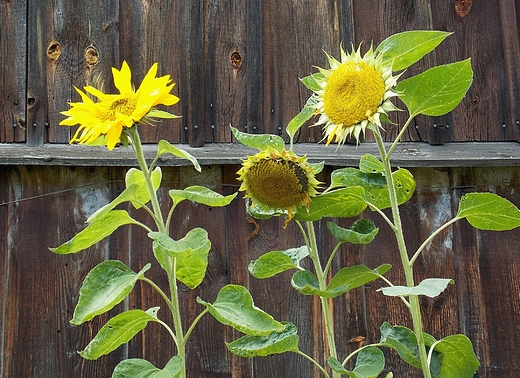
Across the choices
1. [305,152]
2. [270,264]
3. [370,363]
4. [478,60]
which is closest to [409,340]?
[370,363]

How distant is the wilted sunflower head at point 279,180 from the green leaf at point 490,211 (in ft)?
0.91

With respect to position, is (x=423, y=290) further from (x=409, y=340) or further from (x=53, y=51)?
(x=53, y=51)

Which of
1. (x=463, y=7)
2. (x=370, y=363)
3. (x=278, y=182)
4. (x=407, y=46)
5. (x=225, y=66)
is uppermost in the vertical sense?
(x=463, y=7)

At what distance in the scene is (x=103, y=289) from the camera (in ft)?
3.48

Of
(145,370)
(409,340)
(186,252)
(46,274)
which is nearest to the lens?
(186,252)

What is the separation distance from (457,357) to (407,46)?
22.4 inches

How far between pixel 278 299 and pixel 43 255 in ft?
2.59

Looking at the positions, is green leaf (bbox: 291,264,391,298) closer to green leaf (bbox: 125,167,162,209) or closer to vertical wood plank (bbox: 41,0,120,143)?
green leaf (bbox: 125,167,162,209)

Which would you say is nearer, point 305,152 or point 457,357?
point 457,357

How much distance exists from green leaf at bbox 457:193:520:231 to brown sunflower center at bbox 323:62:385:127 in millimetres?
264

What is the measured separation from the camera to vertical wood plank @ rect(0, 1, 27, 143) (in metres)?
2.12

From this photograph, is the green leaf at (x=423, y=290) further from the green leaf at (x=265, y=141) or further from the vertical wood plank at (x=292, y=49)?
the vertical wood plank at (x=292, y=49)

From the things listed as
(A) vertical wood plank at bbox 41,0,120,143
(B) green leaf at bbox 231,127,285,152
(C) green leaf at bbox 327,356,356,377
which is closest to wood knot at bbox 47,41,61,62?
(A) vertical wood plank at bbox 41,0,120,143

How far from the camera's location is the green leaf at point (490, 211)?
42.8 inches
